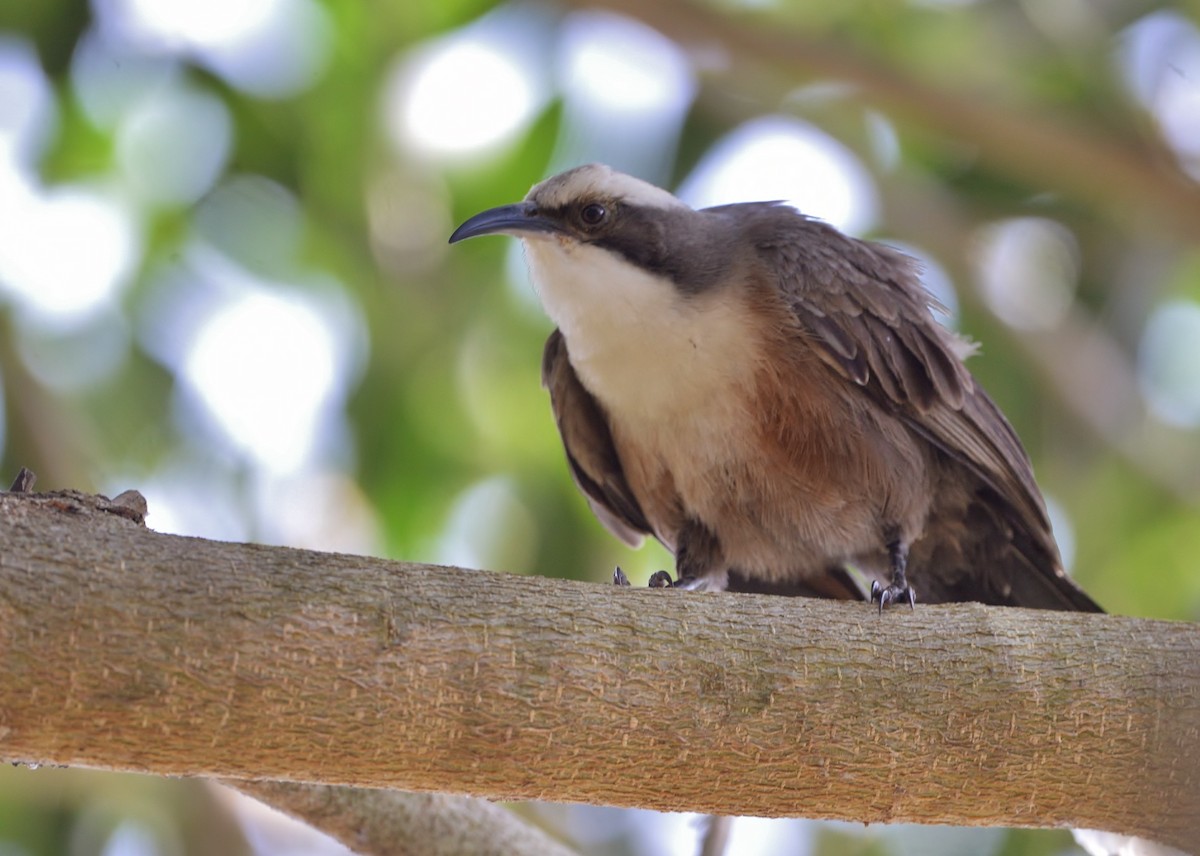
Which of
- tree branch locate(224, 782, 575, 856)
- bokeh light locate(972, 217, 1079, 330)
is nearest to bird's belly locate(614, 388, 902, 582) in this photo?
tree branch locate(224, 782, 575, 856)

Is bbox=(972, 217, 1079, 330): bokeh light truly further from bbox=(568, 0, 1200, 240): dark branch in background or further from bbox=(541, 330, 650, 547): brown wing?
bbox=(541, 330, 650, 547): brown wing

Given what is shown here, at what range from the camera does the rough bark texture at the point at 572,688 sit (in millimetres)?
→ 3352

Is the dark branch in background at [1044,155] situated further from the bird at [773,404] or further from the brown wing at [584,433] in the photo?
the brown wing at [584,433]

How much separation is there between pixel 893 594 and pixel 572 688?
183cm

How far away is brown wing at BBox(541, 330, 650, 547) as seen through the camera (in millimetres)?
6066

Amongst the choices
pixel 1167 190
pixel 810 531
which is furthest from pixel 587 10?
pixel 810 531

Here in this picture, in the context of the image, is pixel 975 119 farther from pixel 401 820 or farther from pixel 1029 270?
pixel 401 820

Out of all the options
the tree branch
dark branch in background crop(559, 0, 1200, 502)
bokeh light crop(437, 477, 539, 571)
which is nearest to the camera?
the tree branch

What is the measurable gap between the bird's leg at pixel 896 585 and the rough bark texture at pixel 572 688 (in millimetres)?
651

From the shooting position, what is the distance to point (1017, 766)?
13.1ft

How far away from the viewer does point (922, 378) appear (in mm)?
5773

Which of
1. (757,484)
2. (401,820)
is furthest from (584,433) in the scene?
(401,820)

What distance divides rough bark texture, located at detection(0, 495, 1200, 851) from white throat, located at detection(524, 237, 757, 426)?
148cm

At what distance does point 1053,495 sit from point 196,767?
277 inches
